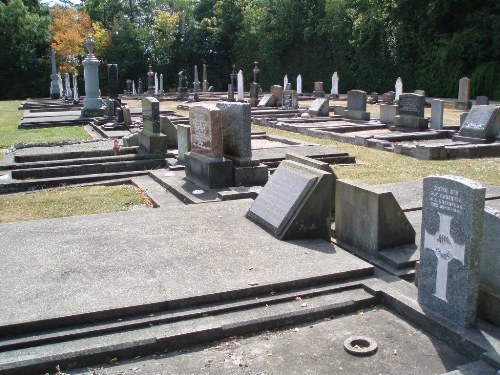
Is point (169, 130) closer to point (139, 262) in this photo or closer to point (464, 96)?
point (139, 262)

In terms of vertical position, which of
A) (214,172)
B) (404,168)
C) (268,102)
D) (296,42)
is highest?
(296,42)

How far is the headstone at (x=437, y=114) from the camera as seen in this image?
1593 centimetres

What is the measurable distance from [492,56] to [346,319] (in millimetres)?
26462

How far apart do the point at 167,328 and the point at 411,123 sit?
13.7 meters

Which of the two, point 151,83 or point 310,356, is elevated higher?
point 151,83

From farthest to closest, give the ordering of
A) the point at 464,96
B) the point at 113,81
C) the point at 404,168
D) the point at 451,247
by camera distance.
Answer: the point at 464,96 < the point at 113,81 < the point at 404,168 < the point at 451,247

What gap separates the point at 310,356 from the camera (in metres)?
4.05

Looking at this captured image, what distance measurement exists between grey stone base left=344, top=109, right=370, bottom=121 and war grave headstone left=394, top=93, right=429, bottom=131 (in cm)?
210

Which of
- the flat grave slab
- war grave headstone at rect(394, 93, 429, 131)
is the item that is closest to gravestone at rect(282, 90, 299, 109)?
war grave headstone at rect(394, 93, 429, 131)

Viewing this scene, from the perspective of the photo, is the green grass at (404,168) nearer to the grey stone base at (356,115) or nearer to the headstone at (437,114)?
the headstone at (437,114)

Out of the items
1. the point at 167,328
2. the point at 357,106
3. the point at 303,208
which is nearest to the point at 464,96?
the point at 357,106

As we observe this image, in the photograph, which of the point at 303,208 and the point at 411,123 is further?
the point at 411,123

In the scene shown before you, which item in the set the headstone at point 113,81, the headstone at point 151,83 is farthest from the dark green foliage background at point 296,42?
the headstone at point 113,81

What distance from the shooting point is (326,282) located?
5.08 metres
